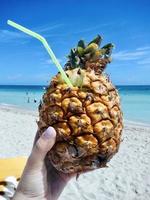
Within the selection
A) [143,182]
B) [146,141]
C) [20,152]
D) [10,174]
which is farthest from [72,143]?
[146,141]

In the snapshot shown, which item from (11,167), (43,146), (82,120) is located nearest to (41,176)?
(43,146)

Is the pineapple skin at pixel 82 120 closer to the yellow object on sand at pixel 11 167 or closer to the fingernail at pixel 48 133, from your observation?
the fingernail at pixel 48 133

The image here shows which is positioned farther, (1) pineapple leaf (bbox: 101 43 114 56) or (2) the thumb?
(1) pineapple leaf (bbox: 101 43 114 56)

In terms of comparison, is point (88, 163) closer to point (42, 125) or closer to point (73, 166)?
point (73, 166)

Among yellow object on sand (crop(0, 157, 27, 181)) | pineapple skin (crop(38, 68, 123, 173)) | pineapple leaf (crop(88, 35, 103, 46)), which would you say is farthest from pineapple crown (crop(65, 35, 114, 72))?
yellow object on sand (crop(0, 157, 27, 181))

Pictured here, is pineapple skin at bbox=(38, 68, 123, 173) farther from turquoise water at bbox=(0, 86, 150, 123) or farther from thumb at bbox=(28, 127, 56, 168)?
turquoise water at bbox=(0, 86, 150, 123)

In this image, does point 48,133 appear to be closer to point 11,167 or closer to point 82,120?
point 82,120

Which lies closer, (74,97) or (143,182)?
(74,97)
